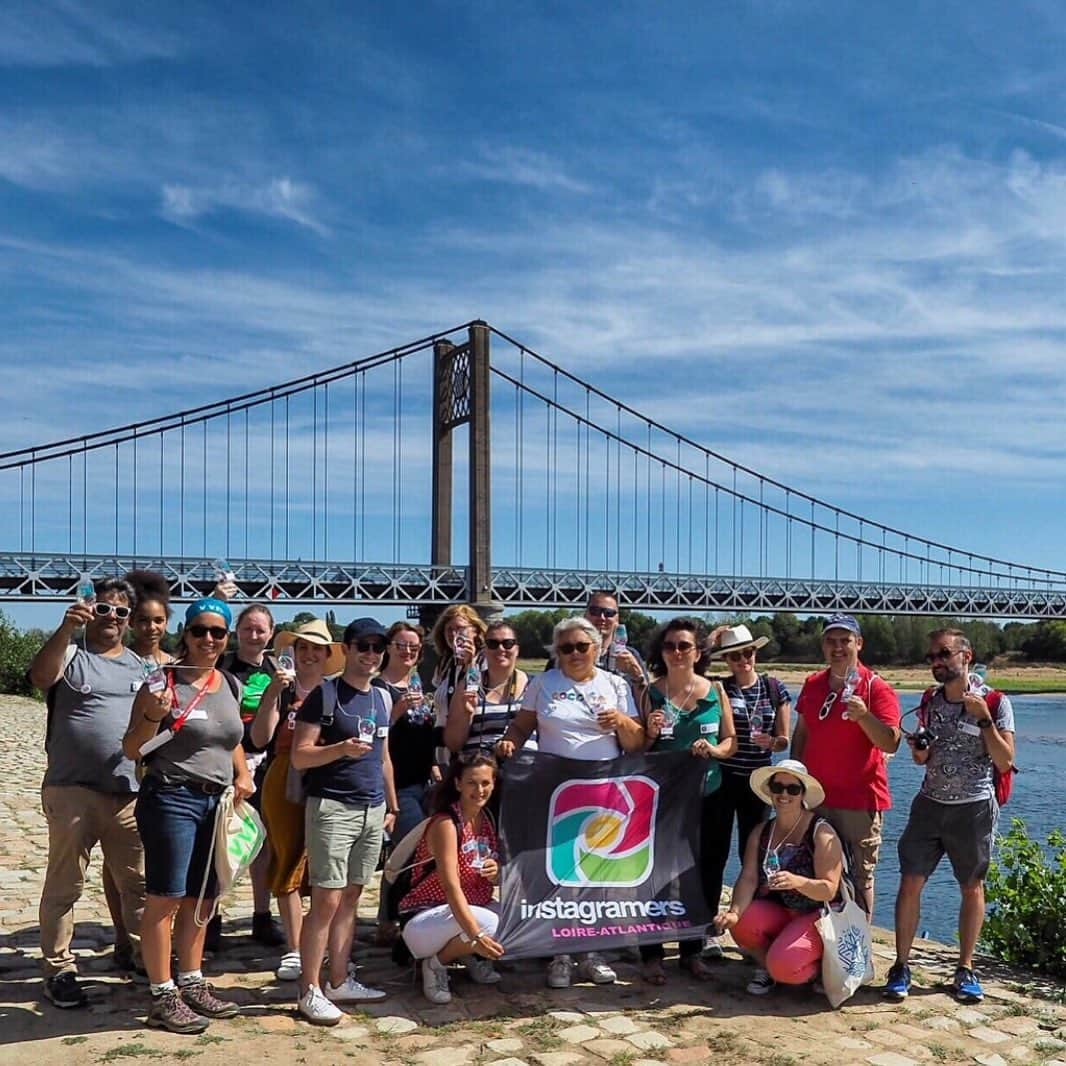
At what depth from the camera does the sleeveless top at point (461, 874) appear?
5242 millimetres

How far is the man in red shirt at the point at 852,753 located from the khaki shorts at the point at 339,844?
2.05m

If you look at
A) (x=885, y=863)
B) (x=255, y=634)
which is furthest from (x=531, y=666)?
(x=255, y=634)

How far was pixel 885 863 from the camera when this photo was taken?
1249 cm

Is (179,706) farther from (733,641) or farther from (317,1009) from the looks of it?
(733,641)

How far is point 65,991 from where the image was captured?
4.86 metres

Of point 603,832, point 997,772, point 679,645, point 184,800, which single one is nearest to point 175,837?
point 184,800

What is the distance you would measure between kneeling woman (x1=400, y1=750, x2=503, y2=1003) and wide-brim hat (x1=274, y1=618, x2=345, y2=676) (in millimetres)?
725

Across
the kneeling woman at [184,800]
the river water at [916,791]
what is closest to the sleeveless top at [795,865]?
the kneeling woman at [184,800]

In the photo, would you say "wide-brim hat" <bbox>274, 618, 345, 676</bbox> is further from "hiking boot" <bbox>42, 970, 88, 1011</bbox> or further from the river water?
the river water

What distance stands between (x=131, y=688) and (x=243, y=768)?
22.9 inches

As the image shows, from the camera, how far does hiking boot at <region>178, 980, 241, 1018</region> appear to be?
189 inches

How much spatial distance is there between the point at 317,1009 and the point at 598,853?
142 centimetres

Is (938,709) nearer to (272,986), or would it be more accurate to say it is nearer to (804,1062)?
(804,1062)

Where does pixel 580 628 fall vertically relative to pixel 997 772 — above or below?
above
